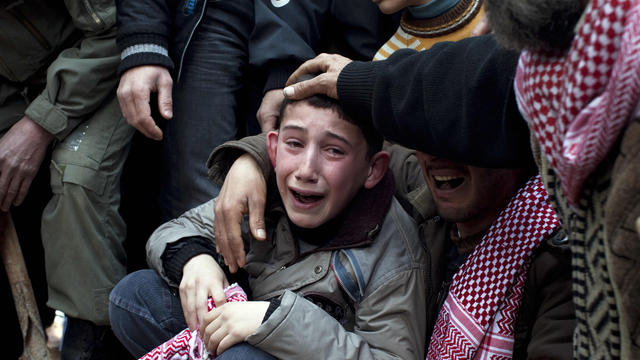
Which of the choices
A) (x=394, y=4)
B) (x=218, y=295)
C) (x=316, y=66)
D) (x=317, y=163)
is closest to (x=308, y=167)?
(x=317, y=163)

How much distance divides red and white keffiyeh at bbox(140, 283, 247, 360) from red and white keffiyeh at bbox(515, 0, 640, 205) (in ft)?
3.39

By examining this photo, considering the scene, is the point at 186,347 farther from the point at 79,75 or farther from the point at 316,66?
the point at 79,75

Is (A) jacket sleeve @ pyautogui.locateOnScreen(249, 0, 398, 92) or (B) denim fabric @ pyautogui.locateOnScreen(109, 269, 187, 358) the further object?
(A) jacket sleeve @ pyautogui.locateOnScreen(249, 0, 398, 92)

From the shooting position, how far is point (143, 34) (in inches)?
87.5

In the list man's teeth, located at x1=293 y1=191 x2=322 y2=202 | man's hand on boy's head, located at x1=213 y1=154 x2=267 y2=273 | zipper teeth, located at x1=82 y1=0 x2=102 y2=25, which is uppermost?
zipper teeth, located at x1=82 y1=0 x2=102 y2=25

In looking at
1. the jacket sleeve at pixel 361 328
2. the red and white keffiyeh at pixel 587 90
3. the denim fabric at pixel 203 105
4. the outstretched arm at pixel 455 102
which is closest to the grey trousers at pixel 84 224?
the denim fabric at pixel 203 105

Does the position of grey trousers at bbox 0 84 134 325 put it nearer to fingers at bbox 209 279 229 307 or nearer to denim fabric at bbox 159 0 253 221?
denim fabric at bbox 159 0 253 221

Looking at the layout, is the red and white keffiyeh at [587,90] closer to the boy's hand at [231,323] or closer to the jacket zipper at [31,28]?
the boy's hand at [231,323]

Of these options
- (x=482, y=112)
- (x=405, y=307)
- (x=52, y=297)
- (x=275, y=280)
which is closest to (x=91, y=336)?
(x=52, y=297)

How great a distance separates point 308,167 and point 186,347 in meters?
0.57

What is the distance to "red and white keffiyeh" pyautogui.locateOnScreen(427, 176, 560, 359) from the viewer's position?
57.4 inches

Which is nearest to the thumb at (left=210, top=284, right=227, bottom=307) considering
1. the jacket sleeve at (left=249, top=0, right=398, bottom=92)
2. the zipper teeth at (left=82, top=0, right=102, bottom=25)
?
the jacket sleeve at (left=249, top=0, right=398, bottom=92)

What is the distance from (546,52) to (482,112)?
28cm

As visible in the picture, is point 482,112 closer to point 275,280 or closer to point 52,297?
point 275,280
